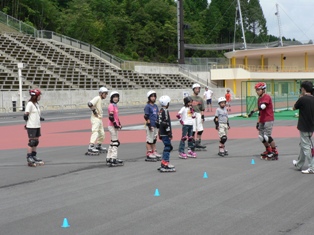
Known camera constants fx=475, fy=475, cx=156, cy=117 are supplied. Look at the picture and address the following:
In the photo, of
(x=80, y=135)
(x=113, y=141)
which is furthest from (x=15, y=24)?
(x=113, y=141)

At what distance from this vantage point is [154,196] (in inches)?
329

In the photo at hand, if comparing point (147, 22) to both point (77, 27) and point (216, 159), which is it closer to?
point (77, 27)

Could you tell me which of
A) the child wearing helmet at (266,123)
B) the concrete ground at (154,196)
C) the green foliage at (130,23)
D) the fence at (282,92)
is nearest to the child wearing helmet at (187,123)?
the concrete ground at (154,196)

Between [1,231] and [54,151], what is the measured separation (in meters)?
8.91

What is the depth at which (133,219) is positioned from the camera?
6.87 m

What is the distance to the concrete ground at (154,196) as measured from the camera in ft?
21.4

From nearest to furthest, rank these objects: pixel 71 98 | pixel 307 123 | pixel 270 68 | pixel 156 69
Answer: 1. pixel 307 123
2. pixel 71 98
3. pixel 156 69
4. pixel 270 68

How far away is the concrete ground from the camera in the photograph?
6531 millimetres

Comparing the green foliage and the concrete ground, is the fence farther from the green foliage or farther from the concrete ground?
the green foliage

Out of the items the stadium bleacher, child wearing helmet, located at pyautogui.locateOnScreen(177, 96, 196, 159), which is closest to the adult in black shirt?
child wearing helmet, located at pyautogui.locateOnScreen(177, 96, 196, 159)

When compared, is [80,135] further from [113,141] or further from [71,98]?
[71,98]

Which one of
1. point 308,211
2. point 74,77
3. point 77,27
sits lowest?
point 308,211

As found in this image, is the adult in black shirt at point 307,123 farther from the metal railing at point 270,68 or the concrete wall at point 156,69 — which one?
the metal railing at point 270,68

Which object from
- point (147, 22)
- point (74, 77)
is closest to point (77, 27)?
point (147, 22)
